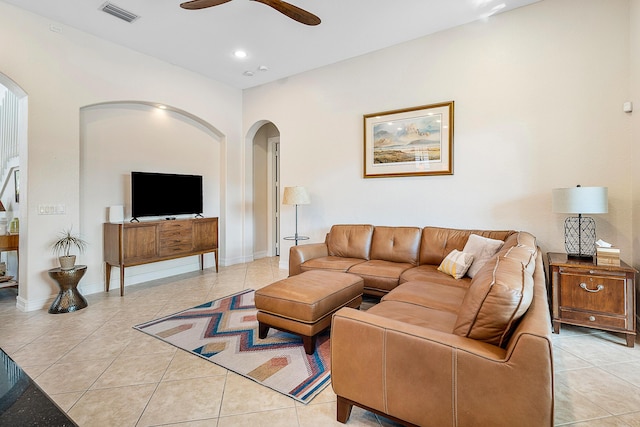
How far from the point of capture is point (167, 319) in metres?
3.10

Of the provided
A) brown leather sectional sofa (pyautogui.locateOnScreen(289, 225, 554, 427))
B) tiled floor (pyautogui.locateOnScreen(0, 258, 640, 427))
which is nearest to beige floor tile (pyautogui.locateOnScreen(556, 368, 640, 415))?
tiled floor (pyautogui.locateOnScreen(0, 258, 640, 427))

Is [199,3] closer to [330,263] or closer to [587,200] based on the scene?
[330,263]

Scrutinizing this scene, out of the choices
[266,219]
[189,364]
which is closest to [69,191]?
[189,364]

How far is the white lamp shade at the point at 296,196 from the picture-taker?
4504mm

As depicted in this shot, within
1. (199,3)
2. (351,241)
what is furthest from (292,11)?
(351,241)

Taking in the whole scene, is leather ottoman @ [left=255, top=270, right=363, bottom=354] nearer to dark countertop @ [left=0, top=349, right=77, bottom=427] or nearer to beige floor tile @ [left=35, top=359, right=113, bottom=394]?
beige floor tile @ [left=35, top=359, right=113, bottom=394]

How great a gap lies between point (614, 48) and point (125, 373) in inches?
195

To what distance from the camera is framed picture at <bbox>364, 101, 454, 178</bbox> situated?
149 inches

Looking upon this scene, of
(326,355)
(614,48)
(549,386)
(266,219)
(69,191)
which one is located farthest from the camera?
(266,219)

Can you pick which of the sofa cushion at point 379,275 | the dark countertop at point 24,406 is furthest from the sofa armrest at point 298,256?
the dark countertop at point 24,406

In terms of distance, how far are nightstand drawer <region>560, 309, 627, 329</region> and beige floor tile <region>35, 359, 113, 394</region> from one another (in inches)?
143

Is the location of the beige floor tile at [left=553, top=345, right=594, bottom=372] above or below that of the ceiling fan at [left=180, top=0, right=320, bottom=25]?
below

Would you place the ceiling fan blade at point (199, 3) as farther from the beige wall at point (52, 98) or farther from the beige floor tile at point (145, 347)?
the beige floor tile at point (145, 347)

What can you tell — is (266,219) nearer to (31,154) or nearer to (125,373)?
(31,154)
